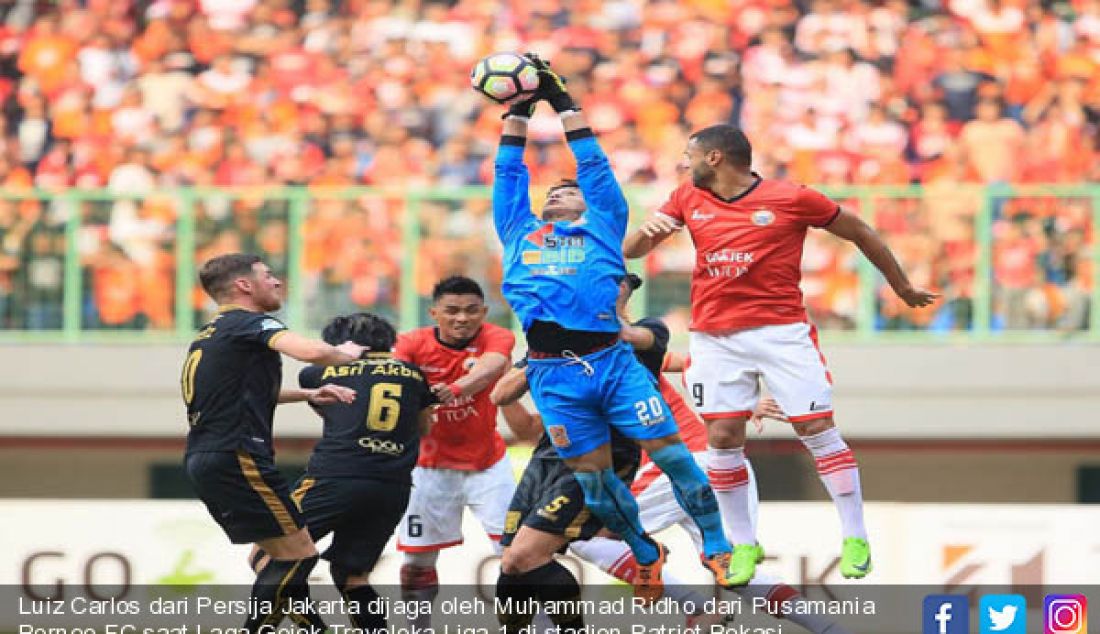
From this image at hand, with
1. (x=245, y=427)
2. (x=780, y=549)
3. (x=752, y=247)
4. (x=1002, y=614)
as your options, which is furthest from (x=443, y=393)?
(x=780, y=549)

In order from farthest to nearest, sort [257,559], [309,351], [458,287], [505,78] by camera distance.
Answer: [458,287]
[257,559]
[505,78]
[309,351]

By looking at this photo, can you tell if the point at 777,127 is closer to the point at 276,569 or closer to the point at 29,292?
the point at 29,292

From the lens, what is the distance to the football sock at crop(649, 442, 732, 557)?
9.26 metres

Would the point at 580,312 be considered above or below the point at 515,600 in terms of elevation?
above

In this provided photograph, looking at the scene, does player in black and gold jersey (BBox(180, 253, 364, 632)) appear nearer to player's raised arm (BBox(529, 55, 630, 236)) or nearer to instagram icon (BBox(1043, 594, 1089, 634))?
player's raised arm (BBox(529, 55, 630, 236))

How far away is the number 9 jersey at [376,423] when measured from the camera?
10031 mm

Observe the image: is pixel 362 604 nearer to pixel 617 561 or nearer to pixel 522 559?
pixel 522 559

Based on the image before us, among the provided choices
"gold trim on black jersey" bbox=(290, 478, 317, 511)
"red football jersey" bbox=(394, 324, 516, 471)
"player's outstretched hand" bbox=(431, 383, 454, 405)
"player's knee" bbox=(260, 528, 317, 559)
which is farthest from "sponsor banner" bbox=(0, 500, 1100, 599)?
"player's knee" bbox=(260, 528, 317, 559)

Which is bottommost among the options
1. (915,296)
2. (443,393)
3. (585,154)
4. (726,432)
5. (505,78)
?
(726,432)

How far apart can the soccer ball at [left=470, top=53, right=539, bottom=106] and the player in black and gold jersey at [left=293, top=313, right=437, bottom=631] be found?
1741 mm

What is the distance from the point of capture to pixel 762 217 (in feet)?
30.9

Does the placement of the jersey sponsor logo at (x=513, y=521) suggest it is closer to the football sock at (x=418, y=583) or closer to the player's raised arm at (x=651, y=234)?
the player's raised arm at (x=651, y=234)

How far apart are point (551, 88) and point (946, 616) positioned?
3.55 m

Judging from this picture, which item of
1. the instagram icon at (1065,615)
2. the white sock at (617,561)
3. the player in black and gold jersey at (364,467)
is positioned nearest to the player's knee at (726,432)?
the white sock at (617,561)
